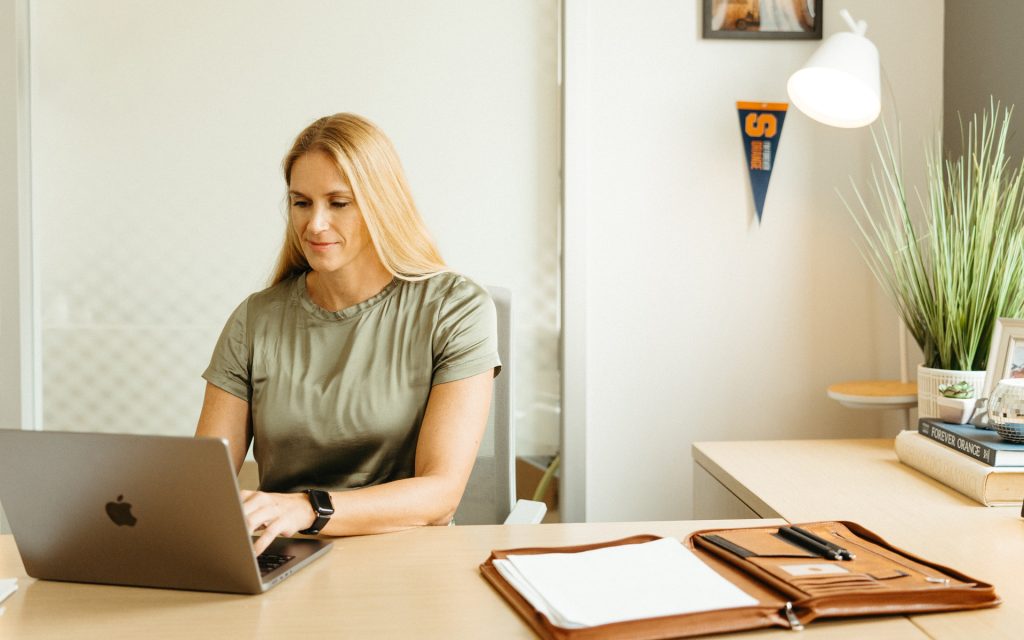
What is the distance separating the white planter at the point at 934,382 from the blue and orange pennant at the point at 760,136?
0.75 meters

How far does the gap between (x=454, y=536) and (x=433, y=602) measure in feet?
0.83

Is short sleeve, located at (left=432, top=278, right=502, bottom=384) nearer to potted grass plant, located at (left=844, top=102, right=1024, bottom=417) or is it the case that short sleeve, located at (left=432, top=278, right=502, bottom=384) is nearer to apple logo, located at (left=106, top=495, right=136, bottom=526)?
apple logo, located at (left=106, top=495, right=136, bottom=526)

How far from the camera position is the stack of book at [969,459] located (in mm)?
1558


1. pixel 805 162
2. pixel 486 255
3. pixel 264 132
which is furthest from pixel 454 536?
pixel 805 162

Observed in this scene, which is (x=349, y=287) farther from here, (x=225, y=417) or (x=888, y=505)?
(x=888, y=505)

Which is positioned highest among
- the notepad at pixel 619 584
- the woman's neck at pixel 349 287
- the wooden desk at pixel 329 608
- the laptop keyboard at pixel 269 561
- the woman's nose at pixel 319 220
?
the woman's nose at pixel 319 220

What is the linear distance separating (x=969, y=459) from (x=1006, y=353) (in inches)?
12.0

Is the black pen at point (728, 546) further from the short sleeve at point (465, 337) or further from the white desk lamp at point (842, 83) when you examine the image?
the white desk lamp at point (842, 83)

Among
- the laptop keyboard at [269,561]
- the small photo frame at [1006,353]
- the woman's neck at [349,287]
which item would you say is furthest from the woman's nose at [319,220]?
the small photo frame at [1006,353]

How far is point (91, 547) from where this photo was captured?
112cm

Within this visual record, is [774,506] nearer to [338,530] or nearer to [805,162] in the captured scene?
[338,530]

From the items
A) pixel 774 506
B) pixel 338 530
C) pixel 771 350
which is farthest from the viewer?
pixel 771 350

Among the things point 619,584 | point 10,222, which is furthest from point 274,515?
point 10,222

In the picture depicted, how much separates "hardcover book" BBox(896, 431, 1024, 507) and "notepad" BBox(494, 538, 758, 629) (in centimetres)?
65
